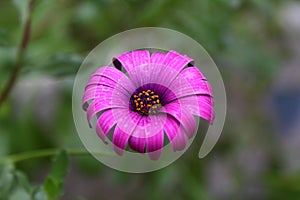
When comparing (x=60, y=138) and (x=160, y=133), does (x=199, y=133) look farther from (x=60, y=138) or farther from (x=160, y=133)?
(x=160, y=133)

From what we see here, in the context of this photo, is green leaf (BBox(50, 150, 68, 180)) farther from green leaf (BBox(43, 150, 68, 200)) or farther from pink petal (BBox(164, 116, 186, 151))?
pink petal (BBox(164, 116, 186, 151))

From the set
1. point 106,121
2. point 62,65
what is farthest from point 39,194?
point 62,65

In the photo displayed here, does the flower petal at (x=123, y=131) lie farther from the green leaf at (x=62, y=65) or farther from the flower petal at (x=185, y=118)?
the green leaf at (x=62, y=65)

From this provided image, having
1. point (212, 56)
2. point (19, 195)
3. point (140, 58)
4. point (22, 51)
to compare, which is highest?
point (212, 56)

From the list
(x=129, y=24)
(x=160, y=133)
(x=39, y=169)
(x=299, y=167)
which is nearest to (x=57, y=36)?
(x=129, y=24)

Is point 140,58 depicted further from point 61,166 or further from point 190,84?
point 61,166

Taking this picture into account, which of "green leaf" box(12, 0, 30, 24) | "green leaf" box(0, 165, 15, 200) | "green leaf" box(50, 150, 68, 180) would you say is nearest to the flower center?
"green leaf" box(50, 150, 68, 180)
